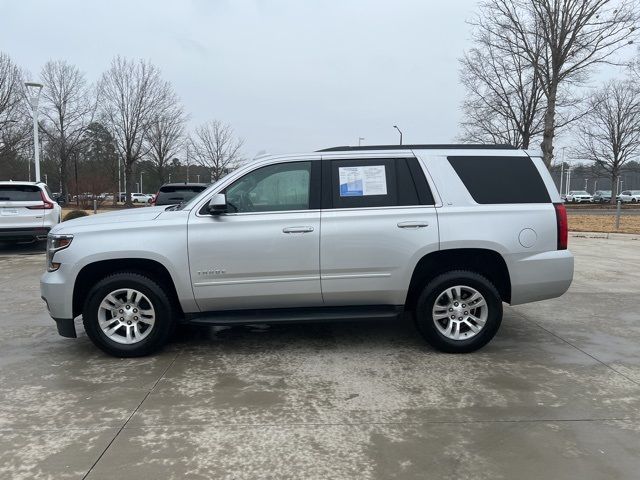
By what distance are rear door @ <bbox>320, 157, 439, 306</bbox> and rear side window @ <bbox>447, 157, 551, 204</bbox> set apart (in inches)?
17.4

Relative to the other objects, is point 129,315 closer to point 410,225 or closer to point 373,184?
point 373,184

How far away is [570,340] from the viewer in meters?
5.33

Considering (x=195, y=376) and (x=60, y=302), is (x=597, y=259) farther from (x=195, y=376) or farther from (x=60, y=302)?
(x=60, y=302)

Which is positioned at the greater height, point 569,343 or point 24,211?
point 24,211

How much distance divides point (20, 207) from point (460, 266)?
33.7 ft

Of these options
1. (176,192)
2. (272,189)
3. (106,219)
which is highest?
(176,192)

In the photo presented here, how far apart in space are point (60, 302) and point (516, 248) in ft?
14.2

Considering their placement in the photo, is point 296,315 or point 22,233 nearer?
point 296,315

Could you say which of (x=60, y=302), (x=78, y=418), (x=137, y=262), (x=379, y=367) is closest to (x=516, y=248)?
(x=379, y=367)

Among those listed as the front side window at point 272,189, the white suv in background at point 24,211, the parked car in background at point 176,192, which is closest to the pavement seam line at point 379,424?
the front side window at point 272,189

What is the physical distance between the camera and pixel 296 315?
468cm

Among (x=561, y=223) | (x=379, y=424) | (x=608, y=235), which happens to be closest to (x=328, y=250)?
(x=379, y=424)

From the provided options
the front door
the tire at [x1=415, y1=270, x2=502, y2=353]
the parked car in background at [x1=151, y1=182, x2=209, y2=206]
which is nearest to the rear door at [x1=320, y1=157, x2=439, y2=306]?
the front door

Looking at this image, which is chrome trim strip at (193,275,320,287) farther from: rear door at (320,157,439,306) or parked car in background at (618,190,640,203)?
parked car in background at (618,190,640,203)
